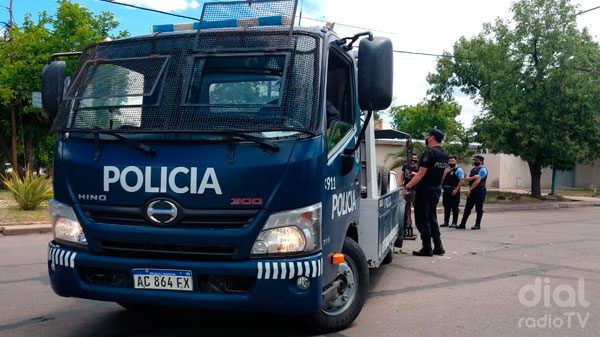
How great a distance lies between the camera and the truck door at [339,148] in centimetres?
391

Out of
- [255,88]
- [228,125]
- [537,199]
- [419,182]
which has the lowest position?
[537,199]

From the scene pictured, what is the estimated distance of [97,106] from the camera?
13.3ft

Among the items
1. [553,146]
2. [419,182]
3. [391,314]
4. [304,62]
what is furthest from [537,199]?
[304,62]

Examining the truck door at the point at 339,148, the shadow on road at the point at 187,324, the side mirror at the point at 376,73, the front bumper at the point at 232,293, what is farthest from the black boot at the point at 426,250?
the front bumper at the point at 232,293

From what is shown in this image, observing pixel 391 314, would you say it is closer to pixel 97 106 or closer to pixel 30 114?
pixel 97 106

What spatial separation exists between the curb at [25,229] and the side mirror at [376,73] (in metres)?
8.81

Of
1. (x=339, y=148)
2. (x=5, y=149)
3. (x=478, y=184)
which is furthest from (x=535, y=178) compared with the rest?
(x=5, y=149)

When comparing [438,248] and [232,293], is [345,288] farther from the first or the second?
[438,248]

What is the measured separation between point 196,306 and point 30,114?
25055mm

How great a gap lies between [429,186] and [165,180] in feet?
17.1

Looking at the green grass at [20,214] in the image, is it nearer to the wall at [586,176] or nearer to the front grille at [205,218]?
the front grille at [205,218]

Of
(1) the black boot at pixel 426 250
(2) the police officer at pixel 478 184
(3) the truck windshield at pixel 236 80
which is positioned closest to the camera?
(3) the truck windshield at pixel 236 80

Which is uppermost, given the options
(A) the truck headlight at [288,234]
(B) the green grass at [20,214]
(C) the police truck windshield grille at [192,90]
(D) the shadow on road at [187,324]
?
(C) the police truck windshield grille at [192,90]

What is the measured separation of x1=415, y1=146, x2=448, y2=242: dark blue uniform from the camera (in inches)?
307
